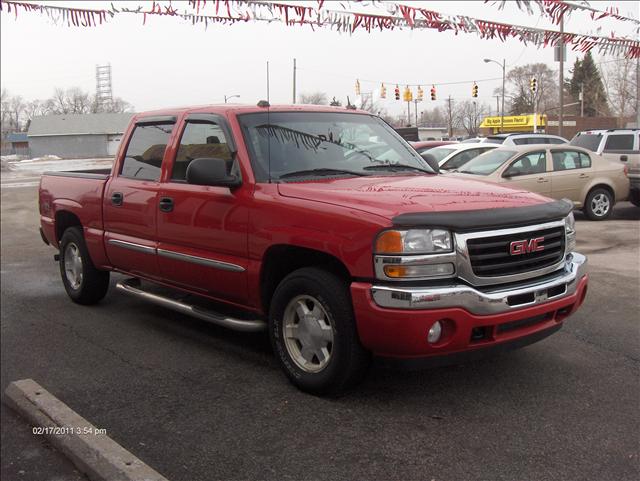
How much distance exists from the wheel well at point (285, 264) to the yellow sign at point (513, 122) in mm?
55264

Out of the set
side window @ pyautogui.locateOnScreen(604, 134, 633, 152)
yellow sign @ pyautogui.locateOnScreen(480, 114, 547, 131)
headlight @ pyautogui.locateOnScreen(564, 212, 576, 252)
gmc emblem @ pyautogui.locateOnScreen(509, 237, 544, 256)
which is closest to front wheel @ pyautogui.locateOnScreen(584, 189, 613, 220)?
side window @ pyautogui.locateOnScreen(604, 134, 633, 152)

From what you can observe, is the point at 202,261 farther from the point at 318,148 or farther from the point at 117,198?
the point at 117,198

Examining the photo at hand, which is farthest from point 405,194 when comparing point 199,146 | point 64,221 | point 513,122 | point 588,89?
A: point 513,122

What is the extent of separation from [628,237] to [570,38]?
3.40 metres

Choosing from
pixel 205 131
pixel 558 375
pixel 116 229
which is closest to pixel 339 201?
pixel 205 131

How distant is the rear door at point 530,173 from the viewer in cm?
1126

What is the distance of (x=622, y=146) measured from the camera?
46.9 ft

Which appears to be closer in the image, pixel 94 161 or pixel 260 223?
pixel 260 223

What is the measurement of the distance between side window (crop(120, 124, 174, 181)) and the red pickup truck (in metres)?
0.02

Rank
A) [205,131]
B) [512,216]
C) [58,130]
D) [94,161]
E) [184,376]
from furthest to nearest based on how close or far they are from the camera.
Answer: [94,161], [58,130], [205,131], [184,376], [512,216]

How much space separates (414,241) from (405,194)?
521mm

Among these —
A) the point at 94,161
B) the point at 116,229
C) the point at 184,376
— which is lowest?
the point at 184,376

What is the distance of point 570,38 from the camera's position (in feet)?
27.3

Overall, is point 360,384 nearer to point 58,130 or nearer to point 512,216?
point 512,216
